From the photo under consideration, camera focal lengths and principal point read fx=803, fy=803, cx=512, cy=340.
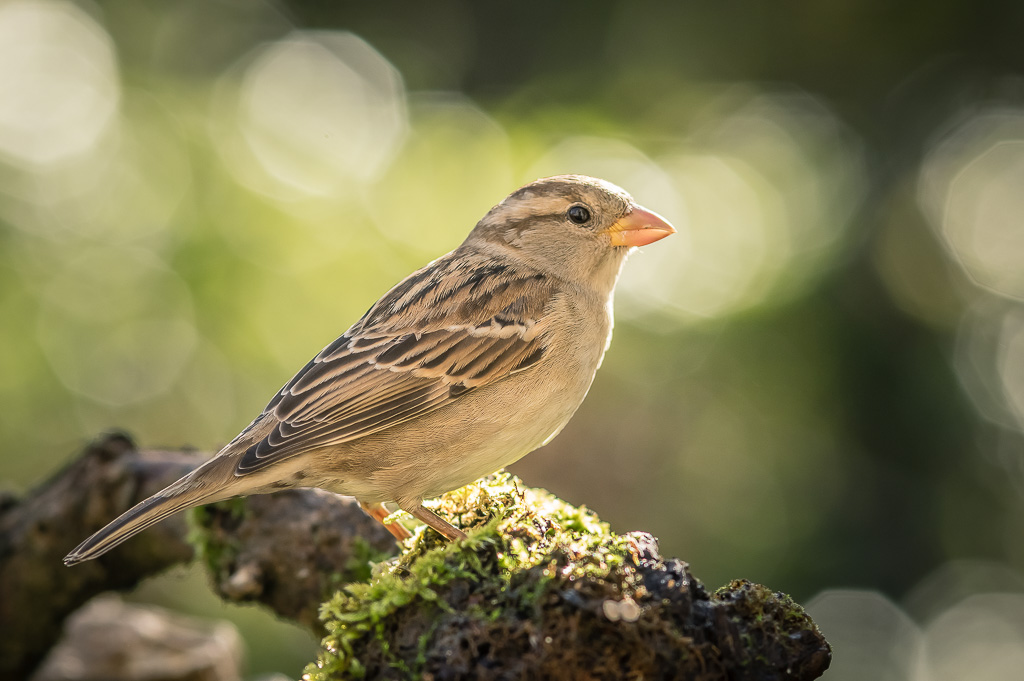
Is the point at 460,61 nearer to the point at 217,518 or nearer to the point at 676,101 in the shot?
the point at 676,101

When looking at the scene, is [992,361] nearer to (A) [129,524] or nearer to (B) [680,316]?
(B) [680,316]

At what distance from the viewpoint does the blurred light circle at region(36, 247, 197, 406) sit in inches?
158

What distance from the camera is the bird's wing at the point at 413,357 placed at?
264cm

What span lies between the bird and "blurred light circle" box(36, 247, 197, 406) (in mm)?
1484

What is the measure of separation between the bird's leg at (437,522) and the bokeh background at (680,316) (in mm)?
1290

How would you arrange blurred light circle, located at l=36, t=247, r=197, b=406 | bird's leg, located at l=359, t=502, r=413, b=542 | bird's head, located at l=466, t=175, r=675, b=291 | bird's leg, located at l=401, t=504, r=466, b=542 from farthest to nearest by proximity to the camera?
blurred light circle, located at l=36, t=247, r=197, b=406, bird's head, located at l=466, t=175, r=675, b=291, bird's leg, located at l=359, t=502, r=413, b=542, bird's leg, located at l=401, t=504, r=466, b=542

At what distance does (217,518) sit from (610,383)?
1906mm

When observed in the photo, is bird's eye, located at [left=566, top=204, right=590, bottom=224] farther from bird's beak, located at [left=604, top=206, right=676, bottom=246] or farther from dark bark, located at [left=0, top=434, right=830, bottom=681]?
dark bark, located at [left=0, top=434, right=830, bottom=681]

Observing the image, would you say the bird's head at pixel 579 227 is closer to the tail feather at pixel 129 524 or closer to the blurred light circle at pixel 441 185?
the blurred light circle at pixel 441 185

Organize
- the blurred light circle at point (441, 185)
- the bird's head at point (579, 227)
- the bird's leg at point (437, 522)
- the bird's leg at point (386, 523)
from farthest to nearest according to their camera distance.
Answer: the blurred light circle at point (441, 185) → the bird's head at point (579, 227) → the bird's leg at point (386, 523) → the bird's leg at point (437, 522)

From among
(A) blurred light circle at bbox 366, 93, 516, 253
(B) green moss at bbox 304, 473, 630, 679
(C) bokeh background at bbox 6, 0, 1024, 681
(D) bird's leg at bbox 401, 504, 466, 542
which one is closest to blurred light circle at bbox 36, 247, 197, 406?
(C) bokeh background at bbox 6, 0, 1024, 681

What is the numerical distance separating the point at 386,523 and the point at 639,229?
147 centimetres

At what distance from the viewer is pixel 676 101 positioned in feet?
17.1

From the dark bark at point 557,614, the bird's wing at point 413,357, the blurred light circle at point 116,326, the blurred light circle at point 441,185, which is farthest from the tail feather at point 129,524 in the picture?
the blurred light circle at point 441,185
